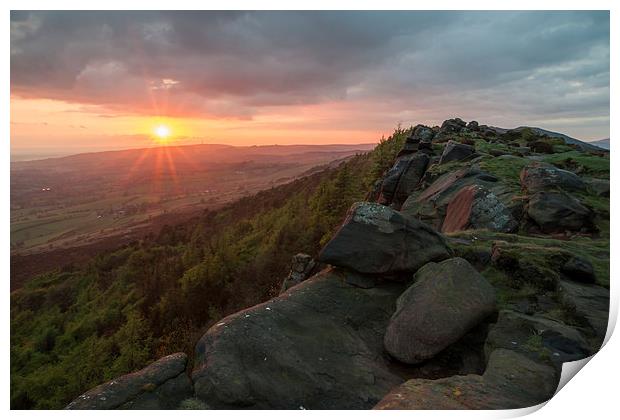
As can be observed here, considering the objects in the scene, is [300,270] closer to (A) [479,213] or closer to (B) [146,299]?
(A) [479,213]

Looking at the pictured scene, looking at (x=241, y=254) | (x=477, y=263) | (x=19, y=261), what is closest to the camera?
(x=477, y=263)

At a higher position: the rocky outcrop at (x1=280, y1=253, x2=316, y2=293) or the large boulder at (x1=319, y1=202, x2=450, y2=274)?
the large boulder at (x1=319, y1=202, x2=450, y2=274)

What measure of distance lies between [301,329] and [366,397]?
84.7 inches

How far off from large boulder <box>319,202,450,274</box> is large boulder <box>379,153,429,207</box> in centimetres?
1642

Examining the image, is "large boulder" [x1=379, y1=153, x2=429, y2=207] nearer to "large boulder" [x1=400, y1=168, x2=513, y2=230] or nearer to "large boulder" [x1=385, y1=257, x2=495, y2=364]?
"large boulder" [x1=400, y1=168, x2=513, y2=230]

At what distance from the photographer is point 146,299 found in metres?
48.2

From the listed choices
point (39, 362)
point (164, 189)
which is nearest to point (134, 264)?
point (39, 362)

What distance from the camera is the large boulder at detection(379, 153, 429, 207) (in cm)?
2766

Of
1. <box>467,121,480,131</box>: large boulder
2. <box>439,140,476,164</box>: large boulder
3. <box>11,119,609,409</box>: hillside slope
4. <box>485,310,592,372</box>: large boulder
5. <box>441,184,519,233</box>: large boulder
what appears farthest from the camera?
<box>467,121,480,131</box>: large boulder

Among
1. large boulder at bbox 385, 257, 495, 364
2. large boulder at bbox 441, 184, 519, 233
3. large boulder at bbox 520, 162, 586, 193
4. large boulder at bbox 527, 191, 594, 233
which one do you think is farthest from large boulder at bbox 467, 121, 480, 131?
large boulder at bbox 385, 257, 495, 364

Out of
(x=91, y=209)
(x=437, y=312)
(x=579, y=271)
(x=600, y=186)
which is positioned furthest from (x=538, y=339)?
(x=91, y=209)

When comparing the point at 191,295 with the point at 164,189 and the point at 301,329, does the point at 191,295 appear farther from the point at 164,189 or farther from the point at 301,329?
the point at 164,189

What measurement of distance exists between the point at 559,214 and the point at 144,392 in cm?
1595

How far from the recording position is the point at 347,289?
10.6 meters
